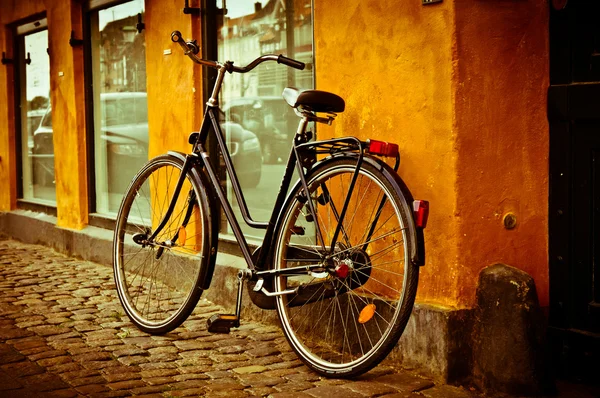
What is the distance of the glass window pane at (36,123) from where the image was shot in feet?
34.1

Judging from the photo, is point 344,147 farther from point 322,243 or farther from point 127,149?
point 127,149

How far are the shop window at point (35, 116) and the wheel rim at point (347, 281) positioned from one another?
19.3 ft

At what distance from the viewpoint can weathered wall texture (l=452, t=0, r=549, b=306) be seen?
4.29 meters

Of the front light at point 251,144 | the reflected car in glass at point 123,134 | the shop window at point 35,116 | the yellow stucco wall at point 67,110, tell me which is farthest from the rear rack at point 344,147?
the shop window at point 35,116

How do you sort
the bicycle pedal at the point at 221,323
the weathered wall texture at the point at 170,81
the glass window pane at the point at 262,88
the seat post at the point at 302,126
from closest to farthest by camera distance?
the seat post at the point at 302,126 < the bicycle pedal at the point at 221,323 < the glass window pane at the point at 262,88 < the weathered wall texture at the point at 170,81

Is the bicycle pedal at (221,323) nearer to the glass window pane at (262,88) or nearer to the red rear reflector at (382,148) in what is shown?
the red rear reflector at (382,148)

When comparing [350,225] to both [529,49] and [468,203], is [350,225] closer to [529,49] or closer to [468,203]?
[468,203]

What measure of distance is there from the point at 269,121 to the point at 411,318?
236cm

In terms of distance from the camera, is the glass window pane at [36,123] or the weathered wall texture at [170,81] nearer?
the weathered wall texture at [170,81]

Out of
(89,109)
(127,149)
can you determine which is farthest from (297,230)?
(89,109)

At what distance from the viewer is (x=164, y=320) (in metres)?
5.29

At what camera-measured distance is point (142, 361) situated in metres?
4.73

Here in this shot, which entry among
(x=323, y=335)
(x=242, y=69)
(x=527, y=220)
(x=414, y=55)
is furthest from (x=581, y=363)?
(x=242, y=69)

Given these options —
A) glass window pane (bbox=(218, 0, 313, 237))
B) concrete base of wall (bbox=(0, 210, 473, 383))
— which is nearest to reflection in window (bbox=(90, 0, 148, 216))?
concrete base of wall (bbox=(0, 210, 473, 383))
